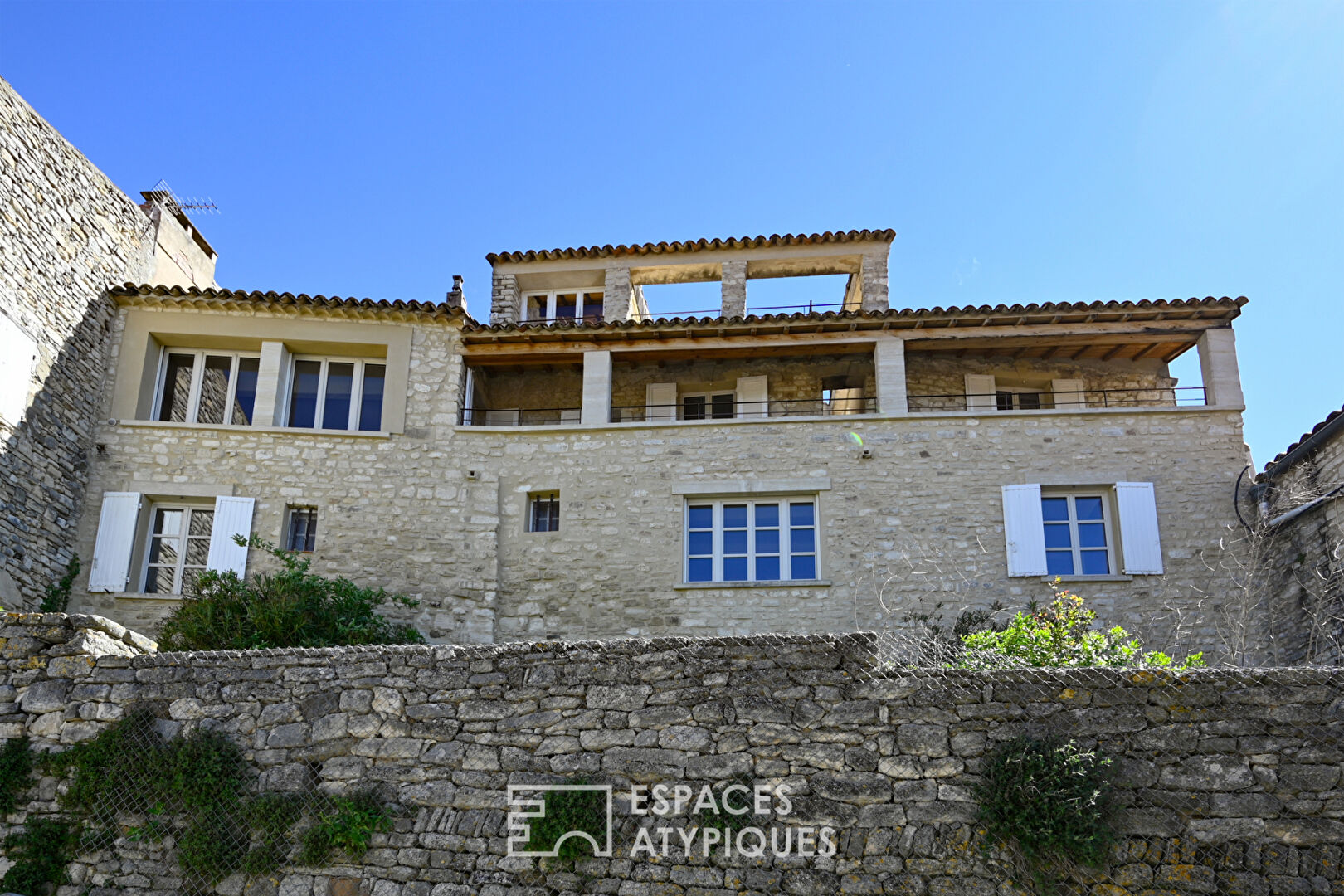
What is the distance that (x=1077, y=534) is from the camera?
44.1 ft

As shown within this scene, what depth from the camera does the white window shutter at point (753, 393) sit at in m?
15.9

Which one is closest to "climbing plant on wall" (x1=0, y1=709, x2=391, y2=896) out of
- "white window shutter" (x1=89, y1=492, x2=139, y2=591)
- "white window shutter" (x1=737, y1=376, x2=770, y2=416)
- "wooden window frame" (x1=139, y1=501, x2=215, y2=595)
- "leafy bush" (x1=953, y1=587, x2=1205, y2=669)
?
"leafy bush" (x1=953, y1=587, x2=1205, y2=669)

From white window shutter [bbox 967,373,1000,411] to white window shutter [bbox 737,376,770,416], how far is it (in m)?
2.81

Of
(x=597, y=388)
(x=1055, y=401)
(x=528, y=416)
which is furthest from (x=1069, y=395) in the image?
(x=528, y=416)

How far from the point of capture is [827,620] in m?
13.1

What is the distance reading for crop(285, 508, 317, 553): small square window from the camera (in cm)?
1399

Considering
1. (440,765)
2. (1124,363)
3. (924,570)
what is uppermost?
(1124,363)

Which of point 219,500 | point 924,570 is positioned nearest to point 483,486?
point 219,500

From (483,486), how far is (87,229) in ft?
19.9

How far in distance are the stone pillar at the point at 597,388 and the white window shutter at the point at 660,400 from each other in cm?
125

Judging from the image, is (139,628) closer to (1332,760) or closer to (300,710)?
(300,710)

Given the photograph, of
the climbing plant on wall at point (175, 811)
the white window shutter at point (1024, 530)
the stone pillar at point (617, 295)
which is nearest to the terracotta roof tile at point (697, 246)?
the stone pillar at point (617, 295)

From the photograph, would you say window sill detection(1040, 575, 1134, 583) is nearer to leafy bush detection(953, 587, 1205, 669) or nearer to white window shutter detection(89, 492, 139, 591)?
leafy bush detection(953, 587, 1205, 669)

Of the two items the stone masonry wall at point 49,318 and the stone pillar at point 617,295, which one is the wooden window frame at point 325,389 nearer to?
the stone masonry wall at point 49,318
